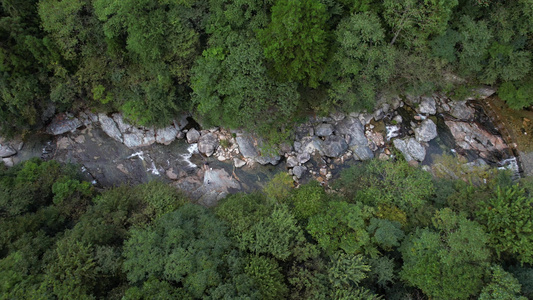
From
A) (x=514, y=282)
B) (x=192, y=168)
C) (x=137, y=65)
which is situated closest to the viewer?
(x=514, y=282)

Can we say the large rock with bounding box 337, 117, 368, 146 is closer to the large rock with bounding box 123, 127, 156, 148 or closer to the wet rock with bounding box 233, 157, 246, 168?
the wet rock with bounding box 233, 157, 246, 168

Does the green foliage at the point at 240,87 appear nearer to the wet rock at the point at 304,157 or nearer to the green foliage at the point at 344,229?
the wet rock at the point at 304,157

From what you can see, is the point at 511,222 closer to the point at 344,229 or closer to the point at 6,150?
the point at 344,229

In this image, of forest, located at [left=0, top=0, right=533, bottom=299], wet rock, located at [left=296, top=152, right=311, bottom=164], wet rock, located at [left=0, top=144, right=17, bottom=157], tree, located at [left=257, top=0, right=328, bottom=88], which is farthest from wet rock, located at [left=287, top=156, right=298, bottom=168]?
wet rock, located at [left=0, top=144, right=17, bottom=157]

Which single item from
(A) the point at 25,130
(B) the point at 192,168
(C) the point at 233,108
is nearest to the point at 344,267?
(C) the point at 233,108

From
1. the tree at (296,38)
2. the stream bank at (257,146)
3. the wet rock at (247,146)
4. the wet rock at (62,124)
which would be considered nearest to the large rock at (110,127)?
the stream bank at (257,146)

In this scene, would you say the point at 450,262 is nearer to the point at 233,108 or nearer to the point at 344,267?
the point at 344,267

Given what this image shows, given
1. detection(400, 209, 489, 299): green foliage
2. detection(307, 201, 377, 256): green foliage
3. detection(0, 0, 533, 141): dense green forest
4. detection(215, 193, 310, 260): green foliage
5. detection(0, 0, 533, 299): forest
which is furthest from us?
detection(0, 0, 533, 141): dense green forest
